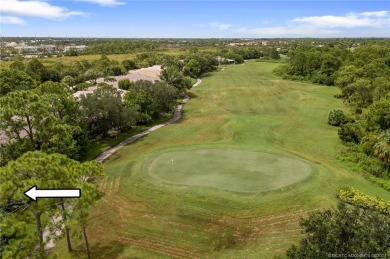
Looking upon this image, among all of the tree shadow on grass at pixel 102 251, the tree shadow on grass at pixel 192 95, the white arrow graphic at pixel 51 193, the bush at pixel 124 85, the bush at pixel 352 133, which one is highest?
the white arrow graphic at pixel 51 193

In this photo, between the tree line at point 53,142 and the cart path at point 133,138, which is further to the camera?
the cart path at point 133,138

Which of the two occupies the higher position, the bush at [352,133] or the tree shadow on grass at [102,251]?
the bush at [352,133]

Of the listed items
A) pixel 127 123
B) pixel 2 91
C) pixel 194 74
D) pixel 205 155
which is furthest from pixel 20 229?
pixel 194 74

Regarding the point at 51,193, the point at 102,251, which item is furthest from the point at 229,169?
the point at 51,193

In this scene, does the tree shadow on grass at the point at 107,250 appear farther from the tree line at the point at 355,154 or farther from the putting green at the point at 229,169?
the tree line at the point at 355,154

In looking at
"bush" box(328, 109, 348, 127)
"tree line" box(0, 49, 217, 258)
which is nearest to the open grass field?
"bush" box(328, 109, 348, 127)

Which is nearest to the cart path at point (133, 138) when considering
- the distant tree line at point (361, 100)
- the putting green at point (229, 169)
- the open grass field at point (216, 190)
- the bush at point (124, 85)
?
the open grass field at point (216, 190)

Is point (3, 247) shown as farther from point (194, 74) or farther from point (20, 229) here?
point (194, 74)
